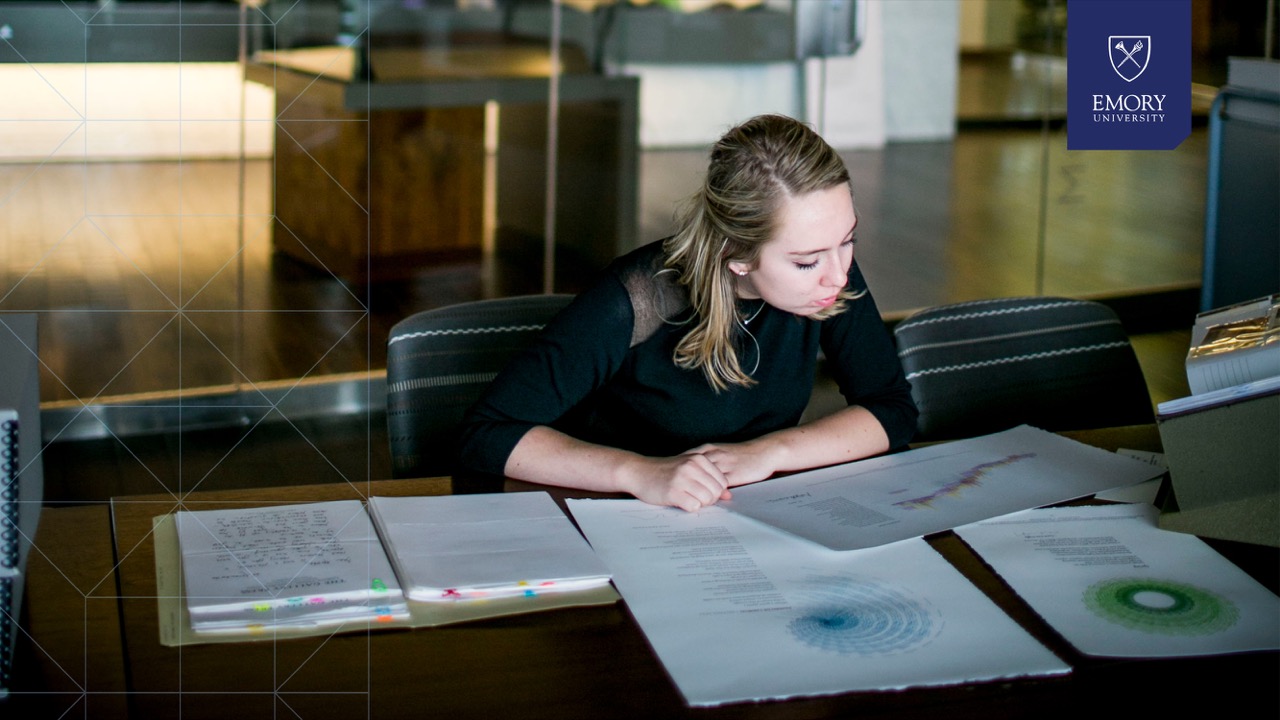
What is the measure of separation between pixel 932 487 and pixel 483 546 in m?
0.58

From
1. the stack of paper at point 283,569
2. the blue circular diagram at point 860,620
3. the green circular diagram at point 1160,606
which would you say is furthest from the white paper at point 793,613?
the stack of paper at point 283,569

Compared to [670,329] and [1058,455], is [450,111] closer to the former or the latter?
[670,329]

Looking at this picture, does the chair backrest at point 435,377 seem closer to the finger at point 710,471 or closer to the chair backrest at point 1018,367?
the finger at point 710,471

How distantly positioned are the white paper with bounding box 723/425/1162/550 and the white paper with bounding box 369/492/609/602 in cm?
24

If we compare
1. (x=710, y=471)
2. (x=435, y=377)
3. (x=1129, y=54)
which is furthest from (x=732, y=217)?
(x=1129, y=54)

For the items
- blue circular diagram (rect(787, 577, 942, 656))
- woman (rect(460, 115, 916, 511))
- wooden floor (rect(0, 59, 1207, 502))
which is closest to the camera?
blue circular diagram (rect(787, 577, 942, 656))

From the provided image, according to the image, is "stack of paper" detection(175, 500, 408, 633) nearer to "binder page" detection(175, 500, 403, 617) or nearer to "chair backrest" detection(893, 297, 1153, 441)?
"binder page" detection(175, 500, 403, 617)

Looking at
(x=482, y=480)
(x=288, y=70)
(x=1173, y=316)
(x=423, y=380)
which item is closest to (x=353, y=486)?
(x=482, y=480)

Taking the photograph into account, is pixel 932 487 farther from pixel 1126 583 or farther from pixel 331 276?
pixel 331 276

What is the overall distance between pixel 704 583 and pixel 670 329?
64cm

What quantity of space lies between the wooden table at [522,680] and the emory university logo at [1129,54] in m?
2.89

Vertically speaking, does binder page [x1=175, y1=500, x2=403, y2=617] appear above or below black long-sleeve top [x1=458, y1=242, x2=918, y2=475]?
below

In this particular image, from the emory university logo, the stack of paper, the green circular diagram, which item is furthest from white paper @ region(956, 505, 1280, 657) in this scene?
the emory university logo

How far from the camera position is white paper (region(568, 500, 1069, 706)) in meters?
1.12
